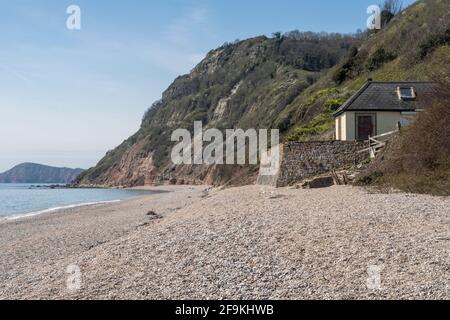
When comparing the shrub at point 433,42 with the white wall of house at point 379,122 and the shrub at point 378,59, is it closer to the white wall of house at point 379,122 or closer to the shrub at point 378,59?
the shrub at point 378,59

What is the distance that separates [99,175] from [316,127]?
9332 centimetres

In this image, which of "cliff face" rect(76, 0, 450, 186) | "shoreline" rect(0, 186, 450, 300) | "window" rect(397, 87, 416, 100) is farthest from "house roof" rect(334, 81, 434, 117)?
"shoreline" rect(0, 186, 450, 300)

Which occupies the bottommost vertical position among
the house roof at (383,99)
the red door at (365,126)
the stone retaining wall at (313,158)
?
the stone retaining wall at (313,158)

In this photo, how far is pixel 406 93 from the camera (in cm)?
2642

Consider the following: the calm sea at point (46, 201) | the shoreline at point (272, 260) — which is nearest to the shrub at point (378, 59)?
the calm sea at point (46, 201)

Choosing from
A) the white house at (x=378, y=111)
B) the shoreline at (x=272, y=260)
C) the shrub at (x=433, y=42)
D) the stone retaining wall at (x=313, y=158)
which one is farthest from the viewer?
the shrub at (x=433, y=42)

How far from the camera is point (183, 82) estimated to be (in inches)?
5453

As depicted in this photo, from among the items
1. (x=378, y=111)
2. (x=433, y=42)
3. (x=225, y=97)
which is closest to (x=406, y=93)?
(x=378, y=111)

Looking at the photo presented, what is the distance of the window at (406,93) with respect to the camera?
26.0 meters

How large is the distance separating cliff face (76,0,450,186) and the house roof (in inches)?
59.9

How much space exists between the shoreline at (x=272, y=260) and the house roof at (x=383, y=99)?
40.9ft

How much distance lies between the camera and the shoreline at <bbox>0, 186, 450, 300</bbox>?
23.7 ft
